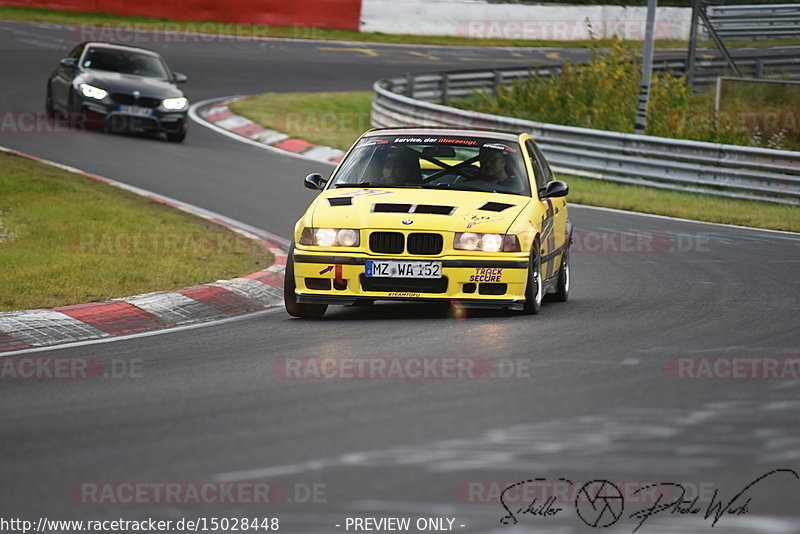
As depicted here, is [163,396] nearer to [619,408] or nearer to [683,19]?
[619,408]

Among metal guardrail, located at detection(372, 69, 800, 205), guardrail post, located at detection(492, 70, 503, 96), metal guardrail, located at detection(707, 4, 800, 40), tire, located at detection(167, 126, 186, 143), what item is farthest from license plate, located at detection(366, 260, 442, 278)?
metal guardrail, located at detection(707, 4, 800, 40)

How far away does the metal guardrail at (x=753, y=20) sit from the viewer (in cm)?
3209

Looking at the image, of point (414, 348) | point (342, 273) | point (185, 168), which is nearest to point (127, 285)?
point (342, 273)

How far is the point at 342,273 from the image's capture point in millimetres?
9086

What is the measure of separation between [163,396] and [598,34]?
1724 inches

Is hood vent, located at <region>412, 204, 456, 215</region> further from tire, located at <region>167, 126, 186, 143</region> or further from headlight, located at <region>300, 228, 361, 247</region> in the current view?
tire, located at <region>167, 126, 186, 143</region>

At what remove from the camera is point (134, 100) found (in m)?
22.0

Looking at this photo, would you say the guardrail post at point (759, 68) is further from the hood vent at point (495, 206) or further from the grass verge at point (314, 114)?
the hood vent at point (495, 206)

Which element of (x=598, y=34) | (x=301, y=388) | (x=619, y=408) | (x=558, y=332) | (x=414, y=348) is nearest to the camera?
(x=619, y=408)

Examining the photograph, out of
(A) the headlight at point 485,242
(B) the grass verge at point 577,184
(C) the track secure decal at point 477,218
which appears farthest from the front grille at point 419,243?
(B) the grass verge at point 577,184

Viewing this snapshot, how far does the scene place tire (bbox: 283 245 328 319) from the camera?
30.5 feet

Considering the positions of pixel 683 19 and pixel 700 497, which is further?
pixel 683 19
